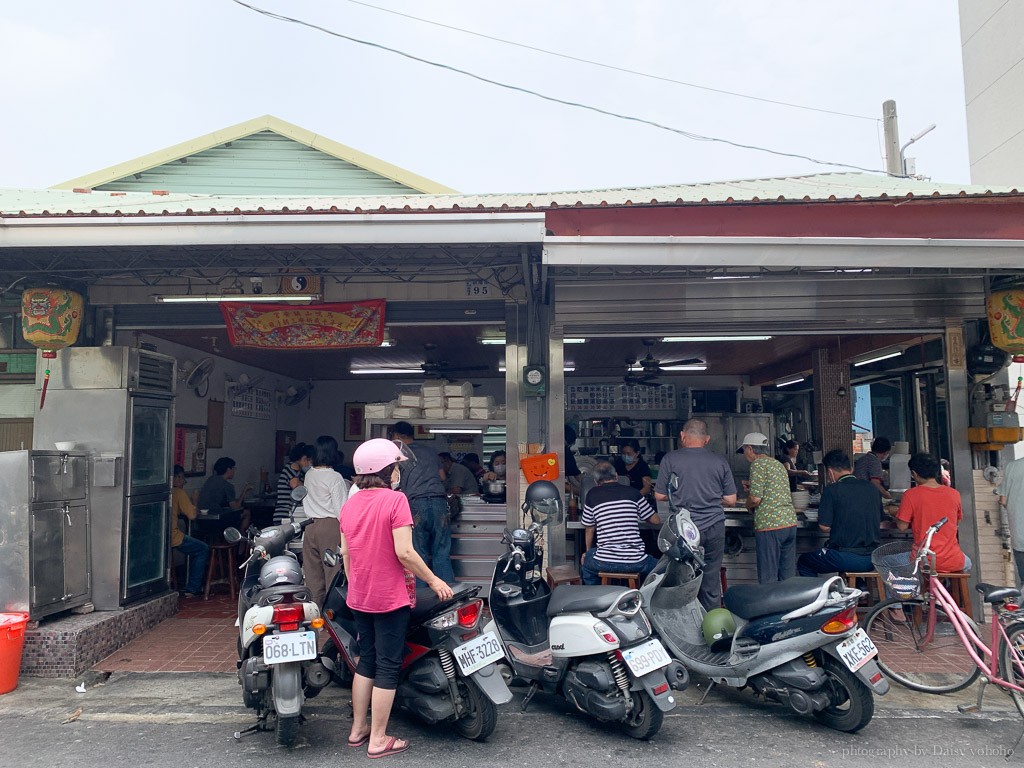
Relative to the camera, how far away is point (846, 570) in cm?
647

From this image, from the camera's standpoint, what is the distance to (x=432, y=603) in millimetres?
4215

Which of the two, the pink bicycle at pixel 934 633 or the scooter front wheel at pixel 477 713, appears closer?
the scooter front wheel at pixel 477 713

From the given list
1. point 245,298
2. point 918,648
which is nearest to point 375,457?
point 245,298

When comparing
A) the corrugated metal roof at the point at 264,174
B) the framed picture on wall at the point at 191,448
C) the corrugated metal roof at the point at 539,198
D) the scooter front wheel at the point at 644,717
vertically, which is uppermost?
the corrugated metal roof at the point at 264,174

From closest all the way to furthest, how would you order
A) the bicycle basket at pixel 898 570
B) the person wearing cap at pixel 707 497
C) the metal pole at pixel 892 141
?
1. the bicycle basket at pixel 898 570
2. the person wearing cap at pixel 707 497
3. the metal pole at pixel 892 141

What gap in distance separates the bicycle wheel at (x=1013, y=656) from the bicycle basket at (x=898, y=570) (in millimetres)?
615

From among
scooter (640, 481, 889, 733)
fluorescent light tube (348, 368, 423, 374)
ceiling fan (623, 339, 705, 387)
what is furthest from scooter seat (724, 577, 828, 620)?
fluorescent light tube (348, 368, 423, 374)

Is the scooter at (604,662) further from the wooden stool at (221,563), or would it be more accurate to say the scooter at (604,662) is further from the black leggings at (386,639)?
the wooden stool at (221,563)

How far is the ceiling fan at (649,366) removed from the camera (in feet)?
37.6

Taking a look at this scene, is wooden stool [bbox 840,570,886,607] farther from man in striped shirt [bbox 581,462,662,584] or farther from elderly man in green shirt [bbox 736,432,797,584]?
man in striped shirt [bbox 581,462,662,584]

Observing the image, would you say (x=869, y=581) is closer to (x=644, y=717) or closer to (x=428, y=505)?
(x=644, y=717)

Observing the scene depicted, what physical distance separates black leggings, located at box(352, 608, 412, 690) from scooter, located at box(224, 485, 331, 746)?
0.30 metres

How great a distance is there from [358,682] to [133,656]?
297cm

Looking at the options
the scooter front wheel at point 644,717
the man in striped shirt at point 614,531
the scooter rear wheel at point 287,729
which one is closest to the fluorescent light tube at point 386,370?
the man in striped shirt at point 614,531
